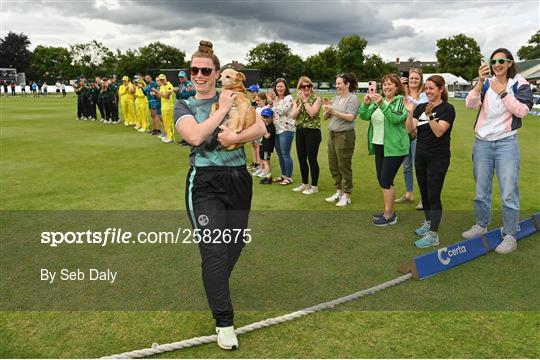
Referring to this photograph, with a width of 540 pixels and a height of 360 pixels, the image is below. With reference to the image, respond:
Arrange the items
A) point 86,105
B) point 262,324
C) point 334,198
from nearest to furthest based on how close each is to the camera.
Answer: point 262,324 < point 334,198 < point 86,105

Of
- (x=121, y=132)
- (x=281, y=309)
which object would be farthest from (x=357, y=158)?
(x=121, y=132)

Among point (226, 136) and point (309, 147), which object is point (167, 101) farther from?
point (226, 136)

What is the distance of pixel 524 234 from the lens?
5559 millimetres

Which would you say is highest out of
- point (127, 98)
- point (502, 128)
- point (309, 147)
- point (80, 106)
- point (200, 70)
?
point (200, 70)

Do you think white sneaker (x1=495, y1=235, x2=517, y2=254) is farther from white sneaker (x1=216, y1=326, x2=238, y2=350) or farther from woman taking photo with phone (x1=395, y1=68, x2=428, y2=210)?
white sneaker (x1=216, y1=326, x2=238, y2=350)

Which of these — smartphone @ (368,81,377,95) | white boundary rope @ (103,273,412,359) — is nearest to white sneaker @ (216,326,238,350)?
white boundary rope @ (103,273,412,359)

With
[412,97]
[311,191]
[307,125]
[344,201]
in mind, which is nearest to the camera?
[412,97]

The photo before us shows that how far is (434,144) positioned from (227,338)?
11.6ft

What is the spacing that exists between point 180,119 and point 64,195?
208 inches

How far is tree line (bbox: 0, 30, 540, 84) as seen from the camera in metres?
87.1

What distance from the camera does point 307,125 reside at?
7562 millimetres

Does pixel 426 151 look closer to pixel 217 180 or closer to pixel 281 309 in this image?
pixel 281 309

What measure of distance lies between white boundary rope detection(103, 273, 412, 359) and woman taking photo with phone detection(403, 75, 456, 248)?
4.05 feet

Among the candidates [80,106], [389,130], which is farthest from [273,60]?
[389,130]
